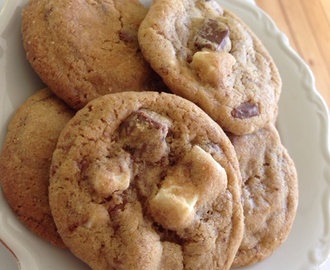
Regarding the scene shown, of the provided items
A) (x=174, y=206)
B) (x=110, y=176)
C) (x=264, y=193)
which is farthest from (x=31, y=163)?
(x=264, y=193)

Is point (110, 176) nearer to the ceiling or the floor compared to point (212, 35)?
nearer to the floor

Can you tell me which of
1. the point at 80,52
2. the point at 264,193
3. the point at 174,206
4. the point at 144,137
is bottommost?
the point at 264,193

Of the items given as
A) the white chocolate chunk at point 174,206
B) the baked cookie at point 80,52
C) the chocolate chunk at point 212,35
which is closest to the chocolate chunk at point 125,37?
the baked cookie at point 80,52

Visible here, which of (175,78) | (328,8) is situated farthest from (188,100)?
(328,8)

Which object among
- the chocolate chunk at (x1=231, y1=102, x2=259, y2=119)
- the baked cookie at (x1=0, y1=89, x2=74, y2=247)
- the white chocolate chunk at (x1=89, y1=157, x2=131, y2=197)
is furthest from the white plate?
the chocolate chunk at (x1=231, y1=102, x2=259, y2=119)

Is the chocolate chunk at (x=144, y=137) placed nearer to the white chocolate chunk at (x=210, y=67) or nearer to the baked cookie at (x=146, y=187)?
the baked cookie at (x=146, y=187)

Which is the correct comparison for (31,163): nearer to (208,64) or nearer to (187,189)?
(187,189)

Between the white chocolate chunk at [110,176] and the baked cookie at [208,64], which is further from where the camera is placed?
the baked cookie at [208,64]
